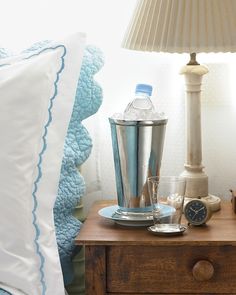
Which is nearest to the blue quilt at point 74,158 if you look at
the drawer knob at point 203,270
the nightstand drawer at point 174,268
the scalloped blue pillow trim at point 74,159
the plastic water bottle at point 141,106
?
the scalloped blue pillow trim at point 74,159

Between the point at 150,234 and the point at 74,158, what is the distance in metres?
0.28

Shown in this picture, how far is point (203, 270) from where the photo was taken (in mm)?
1391

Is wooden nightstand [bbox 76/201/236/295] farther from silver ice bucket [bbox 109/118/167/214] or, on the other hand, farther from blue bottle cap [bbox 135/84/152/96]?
blue bottle cap [bbox 135/84/152/96]

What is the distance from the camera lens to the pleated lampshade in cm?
145

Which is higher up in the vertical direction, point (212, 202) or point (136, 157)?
point (136, 157)

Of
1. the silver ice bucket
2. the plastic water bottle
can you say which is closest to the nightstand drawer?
the silver ice bucket

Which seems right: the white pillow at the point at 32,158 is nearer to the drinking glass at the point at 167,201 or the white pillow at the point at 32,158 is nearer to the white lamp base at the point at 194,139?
the drinking glass at the point at 167,201

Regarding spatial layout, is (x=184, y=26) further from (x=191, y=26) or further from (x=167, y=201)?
(x=167, y=201)

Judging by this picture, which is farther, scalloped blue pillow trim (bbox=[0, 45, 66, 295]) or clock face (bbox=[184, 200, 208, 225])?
clock face (bbox=[184, 200, 208, 225])

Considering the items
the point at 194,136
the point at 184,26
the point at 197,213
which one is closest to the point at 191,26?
the point at 184,26

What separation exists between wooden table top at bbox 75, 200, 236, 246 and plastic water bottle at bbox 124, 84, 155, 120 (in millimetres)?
245

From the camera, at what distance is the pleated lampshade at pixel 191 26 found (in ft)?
4.76

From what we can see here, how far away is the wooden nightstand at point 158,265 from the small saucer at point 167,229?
0.4 inches

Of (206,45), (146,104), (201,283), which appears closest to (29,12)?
(146,104)
